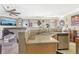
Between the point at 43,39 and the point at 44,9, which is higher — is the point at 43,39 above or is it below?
below

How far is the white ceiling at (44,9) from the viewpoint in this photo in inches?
60.8

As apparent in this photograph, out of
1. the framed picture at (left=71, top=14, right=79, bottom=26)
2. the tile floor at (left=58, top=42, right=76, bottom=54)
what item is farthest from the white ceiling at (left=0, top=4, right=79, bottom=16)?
the tile floor at (left=58, top=42, right=76, bottom=54)

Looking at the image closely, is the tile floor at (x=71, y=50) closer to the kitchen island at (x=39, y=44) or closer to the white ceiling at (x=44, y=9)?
the kitchen island at (x=39, y=44)

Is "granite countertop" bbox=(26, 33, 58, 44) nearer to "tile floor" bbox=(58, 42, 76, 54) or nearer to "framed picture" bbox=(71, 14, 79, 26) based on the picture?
"tile floor" bbox=(58, 42, 76, 54)

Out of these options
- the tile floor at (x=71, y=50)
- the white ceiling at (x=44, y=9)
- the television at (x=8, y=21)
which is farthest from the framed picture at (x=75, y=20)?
the television at (x=8, y=21)

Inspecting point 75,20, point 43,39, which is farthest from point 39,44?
point 75,20

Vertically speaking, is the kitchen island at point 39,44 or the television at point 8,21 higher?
the television at point 8,21

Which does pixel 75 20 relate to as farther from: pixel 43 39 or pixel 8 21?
pixel 8 21

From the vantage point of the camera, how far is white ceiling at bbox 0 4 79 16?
154 centimetres

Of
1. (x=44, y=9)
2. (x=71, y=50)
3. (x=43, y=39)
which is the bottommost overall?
(x=71, y=50)

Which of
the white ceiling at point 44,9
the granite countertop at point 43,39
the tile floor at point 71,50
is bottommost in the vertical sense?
the tile floor at point 71,50

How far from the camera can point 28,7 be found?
5.10ft

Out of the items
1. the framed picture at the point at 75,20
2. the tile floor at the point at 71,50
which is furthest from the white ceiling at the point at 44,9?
the tile floor at the point at 71,50

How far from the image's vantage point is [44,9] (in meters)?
1.56
